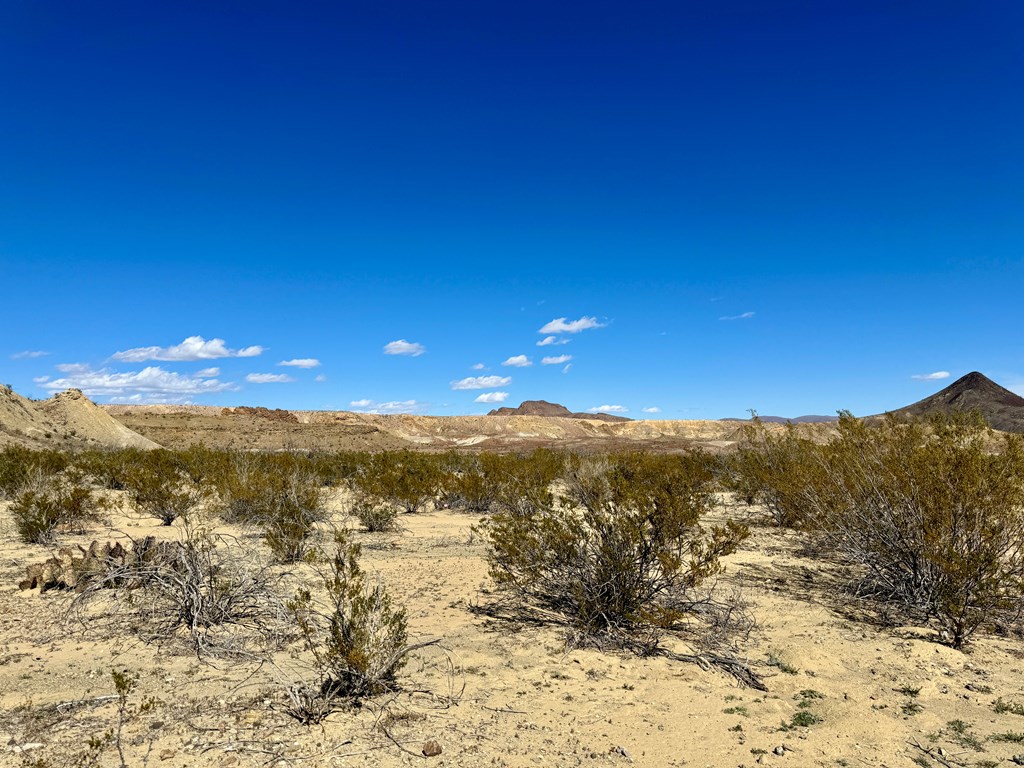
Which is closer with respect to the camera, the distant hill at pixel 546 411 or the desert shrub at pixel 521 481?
the desert shrub at pixel 521 481

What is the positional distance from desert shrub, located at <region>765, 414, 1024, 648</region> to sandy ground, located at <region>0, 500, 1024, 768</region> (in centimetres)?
52

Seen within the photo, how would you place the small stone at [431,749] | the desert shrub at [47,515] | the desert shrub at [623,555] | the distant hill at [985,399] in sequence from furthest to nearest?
the distant hill at [985,399], the desert shrub at [47,515], the desert shrub at [623,555], the small stone at [431,749]

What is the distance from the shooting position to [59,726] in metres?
4.23

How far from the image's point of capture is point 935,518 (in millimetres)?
6453

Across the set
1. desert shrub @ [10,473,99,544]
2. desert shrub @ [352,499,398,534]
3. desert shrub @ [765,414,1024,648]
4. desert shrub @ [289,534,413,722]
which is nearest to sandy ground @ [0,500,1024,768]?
desert shrub @ [289,534,413,722]

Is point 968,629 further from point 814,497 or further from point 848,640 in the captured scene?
point 814,497

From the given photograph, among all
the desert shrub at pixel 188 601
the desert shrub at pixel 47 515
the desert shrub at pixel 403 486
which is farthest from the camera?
the desert shrub at pixel 403 486

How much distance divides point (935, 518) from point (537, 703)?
462 cm

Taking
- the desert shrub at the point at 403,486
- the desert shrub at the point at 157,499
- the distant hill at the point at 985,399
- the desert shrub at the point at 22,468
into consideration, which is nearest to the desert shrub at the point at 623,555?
the desert shrub at the point at 403,486

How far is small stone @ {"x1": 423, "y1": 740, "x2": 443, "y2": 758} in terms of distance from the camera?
13.1 feet

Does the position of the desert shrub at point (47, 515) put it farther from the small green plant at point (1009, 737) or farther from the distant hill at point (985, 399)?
the distant hill at point (985, 399)

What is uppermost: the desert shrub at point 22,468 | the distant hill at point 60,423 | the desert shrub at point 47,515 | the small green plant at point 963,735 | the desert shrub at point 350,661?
the distant hill at point 60,423

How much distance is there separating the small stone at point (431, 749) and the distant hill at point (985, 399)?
241 feet

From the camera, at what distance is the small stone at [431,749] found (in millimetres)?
4004
